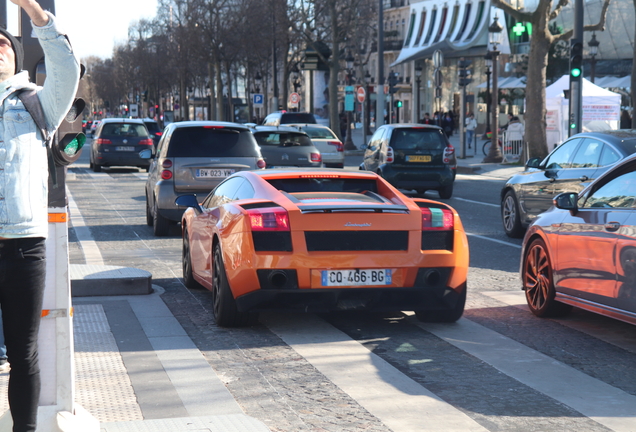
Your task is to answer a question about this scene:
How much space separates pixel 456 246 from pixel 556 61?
161 ft

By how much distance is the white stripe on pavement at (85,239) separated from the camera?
37.2 feet

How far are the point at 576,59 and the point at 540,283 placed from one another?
17169 mm

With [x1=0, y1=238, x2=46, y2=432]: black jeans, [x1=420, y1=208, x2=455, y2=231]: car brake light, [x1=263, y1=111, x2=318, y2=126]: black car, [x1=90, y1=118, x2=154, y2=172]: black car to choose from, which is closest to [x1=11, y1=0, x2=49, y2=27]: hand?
[x1=0, y1=238, x2=46, y2=432]: black jeans

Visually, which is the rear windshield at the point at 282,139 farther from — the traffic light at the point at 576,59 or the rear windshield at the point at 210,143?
the traffic light at the point at 576,59

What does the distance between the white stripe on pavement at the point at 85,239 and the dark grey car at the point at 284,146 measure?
4561 mm

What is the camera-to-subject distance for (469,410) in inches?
201

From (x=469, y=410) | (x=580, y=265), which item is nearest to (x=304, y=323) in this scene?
(x=580, y=265)

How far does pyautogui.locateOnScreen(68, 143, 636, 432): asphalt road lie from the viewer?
4980mm

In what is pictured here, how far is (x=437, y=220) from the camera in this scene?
7.18 metres

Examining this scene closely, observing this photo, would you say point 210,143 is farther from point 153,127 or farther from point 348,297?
point 153,127

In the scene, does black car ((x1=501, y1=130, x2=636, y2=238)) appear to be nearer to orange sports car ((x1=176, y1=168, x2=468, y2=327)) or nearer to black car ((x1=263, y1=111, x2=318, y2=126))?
orange sports car ((x1=176, y1=168, x2=468, y2=327))

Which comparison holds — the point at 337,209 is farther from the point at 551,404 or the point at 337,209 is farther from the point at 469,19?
the point at 469,19

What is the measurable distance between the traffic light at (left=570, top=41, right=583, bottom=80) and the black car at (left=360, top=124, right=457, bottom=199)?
4957mm

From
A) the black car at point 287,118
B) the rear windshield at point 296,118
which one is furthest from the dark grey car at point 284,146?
the rear windshield at point 296,118
